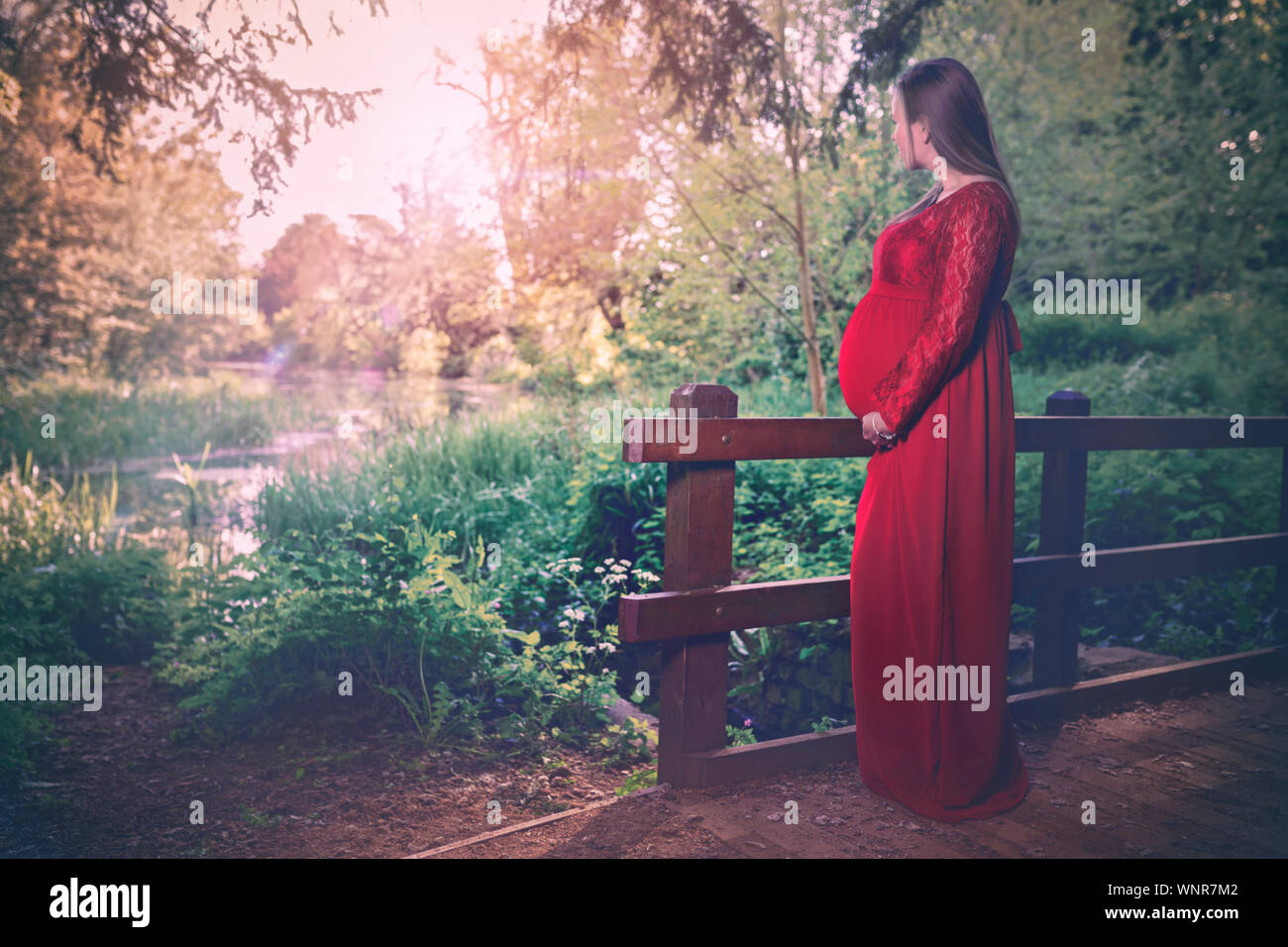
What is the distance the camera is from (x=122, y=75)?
620 centimetres

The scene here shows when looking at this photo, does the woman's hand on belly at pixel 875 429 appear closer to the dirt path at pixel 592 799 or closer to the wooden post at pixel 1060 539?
the dirt path at pixel 592 799

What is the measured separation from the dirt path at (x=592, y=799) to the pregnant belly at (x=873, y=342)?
1.34m

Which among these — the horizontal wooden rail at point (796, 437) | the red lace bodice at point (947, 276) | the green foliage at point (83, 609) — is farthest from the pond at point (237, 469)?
the red lace bodice at point (947, 276)

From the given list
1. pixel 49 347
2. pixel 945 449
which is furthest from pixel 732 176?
pixel 49 347

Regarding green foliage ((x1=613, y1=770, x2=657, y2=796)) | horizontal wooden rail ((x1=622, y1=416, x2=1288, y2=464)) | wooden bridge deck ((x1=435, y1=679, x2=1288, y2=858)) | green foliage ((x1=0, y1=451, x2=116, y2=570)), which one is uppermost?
horizontal wooden rail ((x1=622, y1=416, x2=1288, y2=464))

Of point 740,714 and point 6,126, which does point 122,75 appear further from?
point 6,126

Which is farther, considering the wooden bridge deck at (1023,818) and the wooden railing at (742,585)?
the wooden railing at (742,585)

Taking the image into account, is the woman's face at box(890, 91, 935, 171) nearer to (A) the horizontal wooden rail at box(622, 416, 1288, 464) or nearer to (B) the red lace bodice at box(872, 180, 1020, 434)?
(B) the red lace bodice at box(872, 180, 1020, 434)

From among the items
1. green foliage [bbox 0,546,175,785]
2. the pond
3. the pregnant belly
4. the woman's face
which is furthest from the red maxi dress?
green foliage [bbox 0,546,175,785]

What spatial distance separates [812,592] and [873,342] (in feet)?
3.00

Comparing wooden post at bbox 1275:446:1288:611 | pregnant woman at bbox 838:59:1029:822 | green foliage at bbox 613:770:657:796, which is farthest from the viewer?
wooden post at bbox 1275:446:1288:611

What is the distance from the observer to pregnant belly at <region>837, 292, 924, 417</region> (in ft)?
9.81

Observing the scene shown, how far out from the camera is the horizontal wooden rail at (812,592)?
9.67 ft
